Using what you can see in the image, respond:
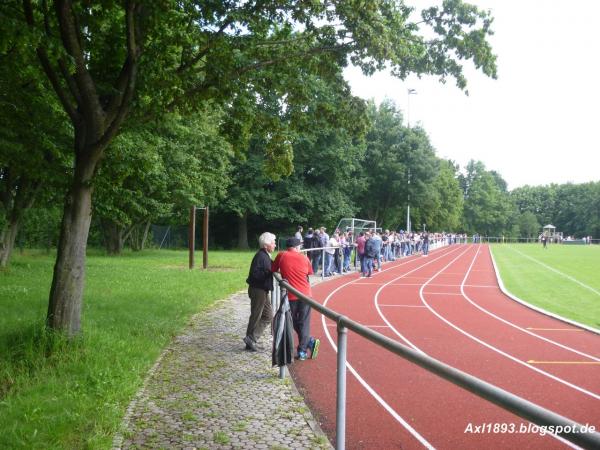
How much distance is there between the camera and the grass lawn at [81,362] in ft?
15.1

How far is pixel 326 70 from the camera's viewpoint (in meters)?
9.68

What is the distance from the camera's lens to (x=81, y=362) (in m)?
6.48

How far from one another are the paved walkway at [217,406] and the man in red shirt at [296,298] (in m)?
0.54

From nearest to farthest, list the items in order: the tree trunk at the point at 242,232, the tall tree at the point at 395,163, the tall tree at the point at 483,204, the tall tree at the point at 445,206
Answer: the tree trunk at the point at 242,232 < the tall tree at the point at 395,163 < the tall tree at the point at 445,206 < the tall tree at the point at 483,204

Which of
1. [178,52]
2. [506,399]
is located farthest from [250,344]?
[506,399]

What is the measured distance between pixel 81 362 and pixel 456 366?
5020 millimetres

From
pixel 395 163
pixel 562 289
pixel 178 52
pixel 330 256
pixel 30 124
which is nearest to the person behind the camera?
pixel 178 52

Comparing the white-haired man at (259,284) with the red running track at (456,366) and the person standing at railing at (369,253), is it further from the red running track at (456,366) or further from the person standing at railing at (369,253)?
the person standing at railing at (369,253)

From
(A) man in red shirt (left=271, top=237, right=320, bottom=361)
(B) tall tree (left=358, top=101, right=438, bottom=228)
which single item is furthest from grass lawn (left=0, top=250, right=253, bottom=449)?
(B) tall tree (left=358, top=101, right=438, bottom=228)

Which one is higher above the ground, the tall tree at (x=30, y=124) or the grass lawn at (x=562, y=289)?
the tall tree at (x=30, y=124)

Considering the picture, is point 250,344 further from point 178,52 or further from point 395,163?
point 395,163

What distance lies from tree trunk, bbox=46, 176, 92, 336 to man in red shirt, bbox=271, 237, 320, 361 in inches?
106

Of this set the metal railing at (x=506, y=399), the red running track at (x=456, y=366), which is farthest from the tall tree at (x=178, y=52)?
the metal railing at (x=506, y=399)

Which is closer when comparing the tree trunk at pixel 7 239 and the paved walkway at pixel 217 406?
the paved walkway at pixel 217 406
